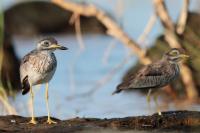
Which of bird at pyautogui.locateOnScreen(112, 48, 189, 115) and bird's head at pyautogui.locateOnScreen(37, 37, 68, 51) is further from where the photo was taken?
bird at pyautogui.locateOnScreen(112, 48, 189, 115)

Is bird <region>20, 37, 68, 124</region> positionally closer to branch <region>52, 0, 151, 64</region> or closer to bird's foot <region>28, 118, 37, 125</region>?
bird's foot <region>28, 118, 37, 125</region>

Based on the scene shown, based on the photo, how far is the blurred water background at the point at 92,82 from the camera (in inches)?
554

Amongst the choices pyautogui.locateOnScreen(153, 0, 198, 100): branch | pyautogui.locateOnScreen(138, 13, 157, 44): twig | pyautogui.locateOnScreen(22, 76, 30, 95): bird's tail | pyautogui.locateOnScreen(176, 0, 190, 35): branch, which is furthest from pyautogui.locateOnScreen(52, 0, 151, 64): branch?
pyautogui.locateOnScreen(22, 76, 30, 95): bird's tail

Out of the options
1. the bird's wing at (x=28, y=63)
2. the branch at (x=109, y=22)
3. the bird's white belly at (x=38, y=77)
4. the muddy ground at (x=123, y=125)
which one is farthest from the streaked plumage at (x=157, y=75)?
the branch at (x=109, y=22)

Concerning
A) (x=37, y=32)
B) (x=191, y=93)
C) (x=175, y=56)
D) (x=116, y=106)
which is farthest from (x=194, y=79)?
(x=37, y=32)

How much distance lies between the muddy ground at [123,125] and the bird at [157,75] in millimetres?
801

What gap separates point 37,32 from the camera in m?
28.8

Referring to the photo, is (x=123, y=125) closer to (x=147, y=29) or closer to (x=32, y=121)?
(x=32, y=121)

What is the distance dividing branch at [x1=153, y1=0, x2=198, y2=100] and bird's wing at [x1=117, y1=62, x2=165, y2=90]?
3.19 m

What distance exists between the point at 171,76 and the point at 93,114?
3137mm

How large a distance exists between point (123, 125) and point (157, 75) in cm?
143

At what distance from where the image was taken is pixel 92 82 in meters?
18.0

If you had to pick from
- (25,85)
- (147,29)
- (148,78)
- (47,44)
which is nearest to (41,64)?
(47,44)

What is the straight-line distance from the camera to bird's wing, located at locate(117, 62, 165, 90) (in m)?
10.6
